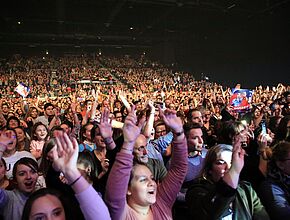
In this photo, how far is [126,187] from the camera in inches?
62.4

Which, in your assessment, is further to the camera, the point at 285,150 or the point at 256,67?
the point at 256,67

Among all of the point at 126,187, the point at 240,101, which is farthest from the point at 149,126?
the point at 240,101

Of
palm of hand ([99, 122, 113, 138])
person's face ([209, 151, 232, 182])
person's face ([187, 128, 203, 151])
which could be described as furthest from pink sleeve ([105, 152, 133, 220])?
person's face ([187, 128, 203, 151])

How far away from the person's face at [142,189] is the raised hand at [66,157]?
50 centimetres

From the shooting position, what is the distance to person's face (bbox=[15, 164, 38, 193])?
86.1 inches

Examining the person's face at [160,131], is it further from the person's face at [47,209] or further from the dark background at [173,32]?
the dark background at [173,32]

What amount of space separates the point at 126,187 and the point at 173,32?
70.1 ft

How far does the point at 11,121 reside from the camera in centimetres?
460

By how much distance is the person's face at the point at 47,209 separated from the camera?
1.54 m

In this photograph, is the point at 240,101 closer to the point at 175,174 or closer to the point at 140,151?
the point at 140,151

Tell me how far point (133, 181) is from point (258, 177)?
1.14 meters

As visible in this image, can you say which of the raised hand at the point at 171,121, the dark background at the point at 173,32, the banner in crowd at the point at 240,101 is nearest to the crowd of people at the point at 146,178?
the raised hand at the point at 171,121

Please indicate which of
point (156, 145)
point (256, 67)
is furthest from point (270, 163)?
point (256, 67)

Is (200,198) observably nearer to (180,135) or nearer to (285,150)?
(180,135)
